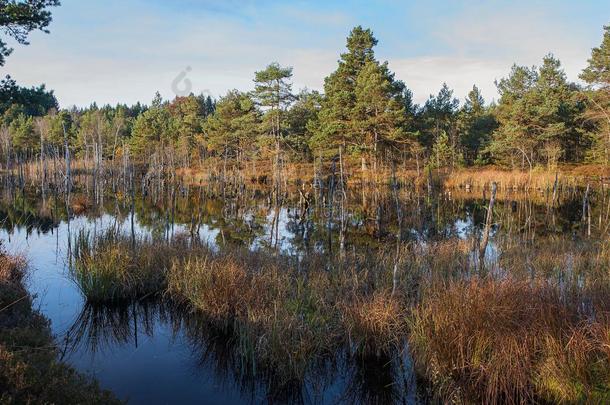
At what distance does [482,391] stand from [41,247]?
1530cm

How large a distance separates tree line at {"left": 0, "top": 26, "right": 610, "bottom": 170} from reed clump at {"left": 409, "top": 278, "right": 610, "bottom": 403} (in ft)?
71.7

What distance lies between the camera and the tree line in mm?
34594

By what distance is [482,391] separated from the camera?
522 centimetres

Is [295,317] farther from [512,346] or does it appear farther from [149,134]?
[149,134]

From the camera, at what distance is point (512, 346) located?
5086 mm

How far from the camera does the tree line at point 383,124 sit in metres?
34.6

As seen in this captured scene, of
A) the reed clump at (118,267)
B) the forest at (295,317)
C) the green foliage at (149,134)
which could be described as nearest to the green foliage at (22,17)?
the forest at (295,317)

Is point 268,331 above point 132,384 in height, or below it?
above

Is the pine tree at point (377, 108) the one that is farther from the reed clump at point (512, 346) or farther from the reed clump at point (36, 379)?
the reed clump at point (36, 379)

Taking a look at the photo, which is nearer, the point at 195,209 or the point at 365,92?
the point at 195,209

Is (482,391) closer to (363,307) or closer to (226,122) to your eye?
(363,307)

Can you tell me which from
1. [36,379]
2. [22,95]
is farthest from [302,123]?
[36,379]

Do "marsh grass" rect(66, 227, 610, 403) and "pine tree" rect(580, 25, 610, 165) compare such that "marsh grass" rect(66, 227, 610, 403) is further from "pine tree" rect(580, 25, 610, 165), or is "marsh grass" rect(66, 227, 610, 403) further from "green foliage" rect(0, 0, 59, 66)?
"pine tree" rect(580, 25, 610, 165)

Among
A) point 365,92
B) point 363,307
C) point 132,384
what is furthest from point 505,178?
point 132,384
